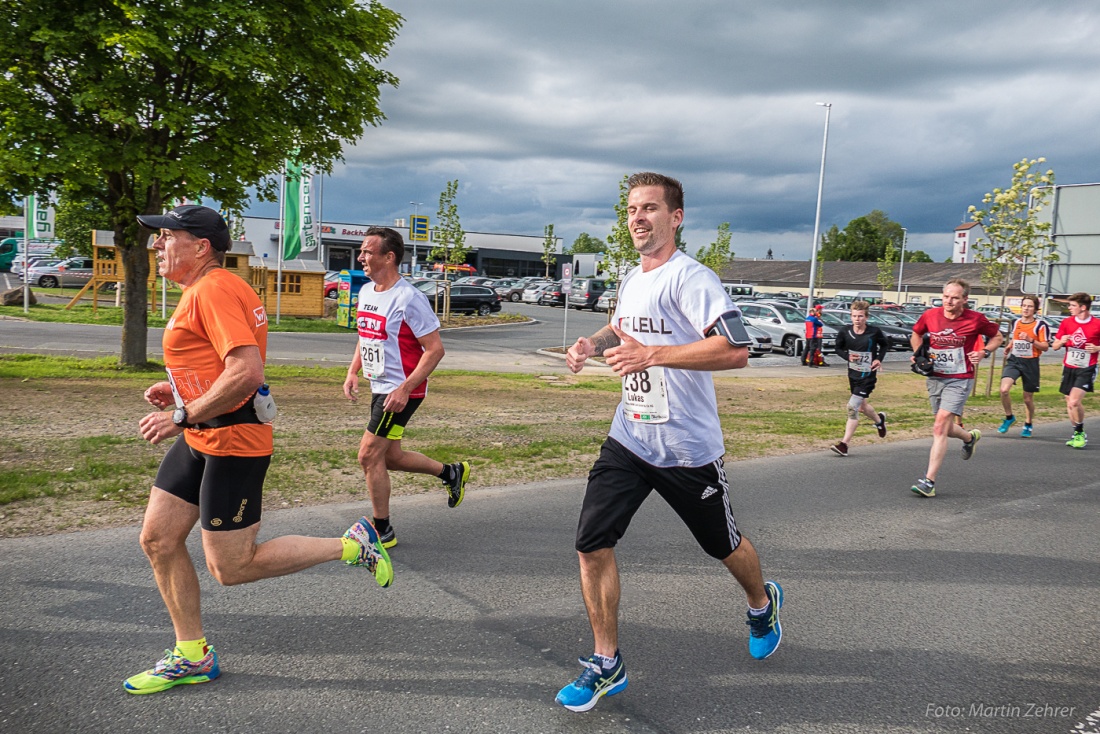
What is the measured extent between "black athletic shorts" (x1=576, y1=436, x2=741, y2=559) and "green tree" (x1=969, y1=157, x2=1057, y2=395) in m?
16.8

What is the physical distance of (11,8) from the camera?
10836mm

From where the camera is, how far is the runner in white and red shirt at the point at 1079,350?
10828 mm

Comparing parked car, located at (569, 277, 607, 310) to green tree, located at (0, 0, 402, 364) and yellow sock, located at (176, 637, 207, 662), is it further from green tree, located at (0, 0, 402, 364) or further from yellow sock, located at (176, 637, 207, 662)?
yellow sock, located at (176, 637, 207, 662)

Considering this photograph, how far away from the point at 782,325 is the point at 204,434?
→ 25.4 meters

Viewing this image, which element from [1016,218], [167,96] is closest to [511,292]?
[1016,218]

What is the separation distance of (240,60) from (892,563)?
1027cm

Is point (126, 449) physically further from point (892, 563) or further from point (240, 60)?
point (892, 563)

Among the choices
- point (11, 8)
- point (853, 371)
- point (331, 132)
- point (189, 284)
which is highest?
point (11, 8)

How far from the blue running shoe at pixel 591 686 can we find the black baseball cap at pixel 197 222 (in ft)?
7.26

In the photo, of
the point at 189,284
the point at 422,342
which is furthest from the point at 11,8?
the point at 189,284

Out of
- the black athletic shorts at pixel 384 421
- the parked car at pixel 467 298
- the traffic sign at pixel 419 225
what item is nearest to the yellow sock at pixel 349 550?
the black athletic shorts at pixel 384 421

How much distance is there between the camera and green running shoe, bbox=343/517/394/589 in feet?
12.3

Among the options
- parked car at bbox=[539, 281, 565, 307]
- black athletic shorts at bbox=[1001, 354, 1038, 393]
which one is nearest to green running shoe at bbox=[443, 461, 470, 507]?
black athletic shorts at bbox=[1001, 354, 1038, 393]

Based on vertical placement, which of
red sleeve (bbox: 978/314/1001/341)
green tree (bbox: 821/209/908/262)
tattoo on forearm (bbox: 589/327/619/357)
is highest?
green tree (bbox: 821/209/908/262)
